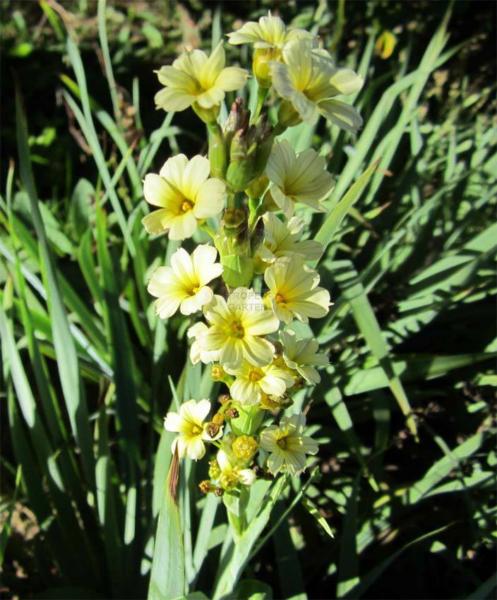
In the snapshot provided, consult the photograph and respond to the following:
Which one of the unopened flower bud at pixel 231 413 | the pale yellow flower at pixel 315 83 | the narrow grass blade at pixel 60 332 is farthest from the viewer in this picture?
the narrow grass blade at pixel 60 332

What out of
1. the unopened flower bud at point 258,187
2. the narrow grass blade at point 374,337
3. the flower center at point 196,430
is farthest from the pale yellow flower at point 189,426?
the narrow grass blade at point 374,337

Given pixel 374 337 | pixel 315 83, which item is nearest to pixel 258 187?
pixel 315 83

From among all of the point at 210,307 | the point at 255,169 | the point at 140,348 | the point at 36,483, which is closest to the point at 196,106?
the point at 255,169

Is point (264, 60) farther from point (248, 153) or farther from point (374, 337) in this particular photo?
point (374, 337)

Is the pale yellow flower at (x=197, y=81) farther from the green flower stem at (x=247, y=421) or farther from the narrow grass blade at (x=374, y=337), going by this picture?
the narrow grass blade at (x=374, y=337)

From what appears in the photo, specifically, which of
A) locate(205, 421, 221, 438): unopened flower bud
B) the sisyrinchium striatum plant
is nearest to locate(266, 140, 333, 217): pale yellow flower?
the sisyrinchium striatum plant

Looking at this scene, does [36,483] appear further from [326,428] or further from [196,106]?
[196,106]

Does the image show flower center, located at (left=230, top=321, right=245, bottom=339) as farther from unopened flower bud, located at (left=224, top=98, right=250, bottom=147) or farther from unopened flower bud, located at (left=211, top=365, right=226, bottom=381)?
unopened flower bud, located at (left=224, top=98, right=250, bottom=147)
